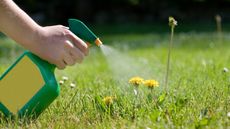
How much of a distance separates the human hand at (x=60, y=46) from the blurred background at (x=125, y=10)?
14.6 metres

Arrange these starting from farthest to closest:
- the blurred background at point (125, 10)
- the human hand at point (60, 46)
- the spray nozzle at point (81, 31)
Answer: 1. the blurred background at point (125, 10)
2. the spray nozzle at point (81, 31)
3. the human hand at point (60, 46)

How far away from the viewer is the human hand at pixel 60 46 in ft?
7.62

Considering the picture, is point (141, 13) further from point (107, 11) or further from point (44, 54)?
point (44, 54)

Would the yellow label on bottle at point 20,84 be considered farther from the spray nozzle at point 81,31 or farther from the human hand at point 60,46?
the spray nozzle at point 81,31

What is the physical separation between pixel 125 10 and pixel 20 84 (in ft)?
52.4

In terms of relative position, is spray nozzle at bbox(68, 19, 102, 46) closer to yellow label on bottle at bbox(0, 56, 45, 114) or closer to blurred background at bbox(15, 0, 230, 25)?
yellow label on bottle at bbox(0, 56, 45, 114)

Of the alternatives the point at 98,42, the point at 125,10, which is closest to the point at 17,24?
the point at 98,42

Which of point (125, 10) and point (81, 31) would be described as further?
point (125, 10)

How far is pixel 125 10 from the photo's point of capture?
1830 centimetres

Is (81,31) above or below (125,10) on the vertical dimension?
above

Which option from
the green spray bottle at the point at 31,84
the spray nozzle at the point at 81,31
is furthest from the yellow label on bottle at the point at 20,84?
the spray nozzle at the point at 81,31

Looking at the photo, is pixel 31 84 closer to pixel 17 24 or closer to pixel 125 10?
pixel 17 24

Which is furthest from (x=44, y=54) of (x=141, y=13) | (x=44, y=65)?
(x=141, y=13)

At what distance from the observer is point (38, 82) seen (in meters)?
2.41
